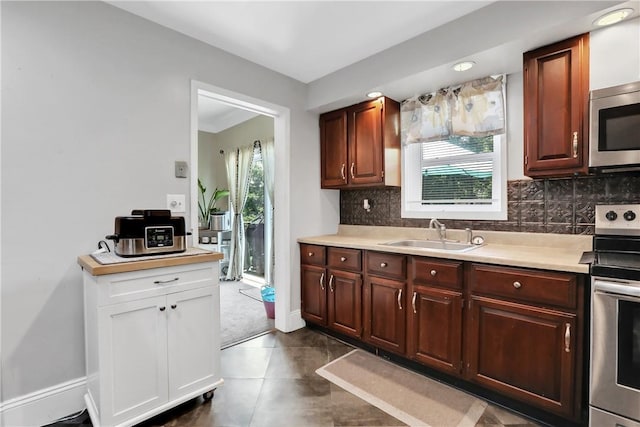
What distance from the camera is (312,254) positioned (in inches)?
114

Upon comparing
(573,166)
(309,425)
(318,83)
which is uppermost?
(318,83)

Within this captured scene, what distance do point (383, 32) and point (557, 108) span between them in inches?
49.3

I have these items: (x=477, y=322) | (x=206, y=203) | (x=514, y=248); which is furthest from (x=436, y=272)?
(x=206, y=203)

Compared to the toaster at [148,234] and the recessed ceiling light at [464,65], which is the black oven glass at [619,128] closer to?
→ the recessed ceiling light at [464,65]

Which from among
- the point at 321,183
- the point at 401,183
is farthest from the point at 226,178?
the point at 401,183

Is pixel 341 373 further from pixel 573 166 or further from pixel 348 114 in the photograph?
pixel 348 114

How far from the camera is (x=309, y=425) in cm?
166

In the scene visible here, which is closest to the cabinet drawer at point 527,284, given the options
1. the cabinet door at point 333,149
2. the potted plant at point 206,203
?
the cabinet door at point 333,149

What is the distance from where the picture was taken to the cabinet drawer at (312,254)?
2.80 metres

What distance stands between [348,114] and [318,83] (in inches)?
17.0

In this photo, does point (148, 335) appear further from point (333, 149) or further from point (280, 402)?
point (333, 149)

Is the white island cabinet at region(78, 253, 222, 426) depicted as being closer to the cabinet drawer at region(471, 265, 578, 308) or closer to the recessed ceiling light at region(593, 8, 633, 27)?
the cabinet drawer at region(471, 265, 578, 308)

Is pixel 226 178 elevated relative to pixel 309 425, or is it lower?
elevated

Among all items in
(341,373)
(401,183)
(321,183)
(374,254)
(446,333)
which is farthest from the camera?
(321,183)
